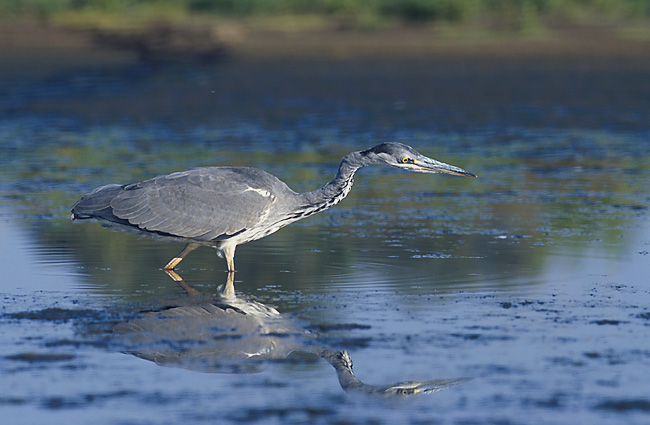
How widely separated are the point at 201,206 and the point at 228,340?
2542 millimetres

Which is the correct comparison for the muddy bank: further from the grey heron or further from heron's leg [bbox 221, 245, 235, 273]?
heron's leg [bbox 221, 245, 235, 273]

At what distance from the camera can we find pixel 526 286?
962 cm

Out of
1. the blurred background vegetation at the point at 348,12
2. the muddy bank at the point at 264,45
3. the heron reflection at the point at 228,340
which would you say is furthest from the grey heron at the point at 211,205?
the blurred background vegetation at the point at 348,12

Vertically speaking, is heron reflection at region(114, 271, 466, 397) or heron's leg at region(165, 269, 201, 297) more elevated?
heron reflection at region(114, 271, 466, 397)

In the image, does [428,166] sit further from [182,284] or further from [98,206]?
[98,206]

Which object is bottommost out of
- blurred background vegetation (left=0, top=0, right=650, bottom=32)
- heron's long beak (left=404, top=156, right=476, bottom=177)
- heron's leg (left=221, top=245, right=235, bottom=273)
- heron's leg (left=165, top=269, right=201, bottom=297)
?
heron's leg (left=165, top=269, right=201, bottom=297)

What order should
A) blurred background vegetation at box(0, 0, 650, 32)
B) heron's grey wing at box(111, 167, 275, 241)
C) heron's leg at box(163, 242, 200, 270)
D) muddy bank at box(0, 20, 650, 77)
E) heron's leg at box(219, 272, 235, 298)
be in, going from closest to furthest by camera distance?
heron's leg at box(219, 272, 235, 298), heron's grey wing at box(111, 167, 275, 241), heron's leg at box(163, 242, 200, 270), muddy bank at box(0, 20, 650, 77), blurred background vegetation at box(0, 0, 650, 32)

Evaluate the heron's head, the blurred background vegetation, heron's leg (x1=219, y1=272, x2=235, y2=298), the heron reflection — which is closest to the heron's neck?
the heron's head

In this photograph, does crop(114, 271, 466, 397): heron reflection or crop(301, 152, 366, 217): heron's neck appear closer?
crop(114, 271, 466, 397): heron reflection

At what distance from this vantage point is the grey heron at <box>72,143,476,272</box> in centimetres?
1023

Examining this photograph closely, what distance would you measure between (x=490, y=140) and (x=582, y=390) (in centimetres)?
1388

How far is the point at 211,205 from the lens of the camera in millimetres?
10289

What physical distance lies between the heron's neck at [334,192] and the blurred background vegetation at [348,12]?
24818mm

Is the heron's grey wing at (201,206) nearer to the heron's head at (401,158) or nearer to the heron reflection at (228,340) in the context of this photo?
the heron's head at (401,158)
